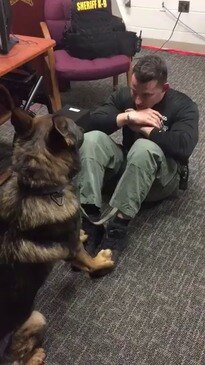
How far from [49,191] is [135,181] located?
1.91 ft

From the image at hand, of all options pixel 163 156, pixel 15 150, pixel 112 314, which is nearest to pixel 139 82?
pixel 163 156

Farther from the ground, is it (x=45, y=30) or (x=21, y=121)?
(x=21, y=121)

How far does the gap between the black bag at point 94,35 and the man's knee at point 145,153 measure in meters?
1.47

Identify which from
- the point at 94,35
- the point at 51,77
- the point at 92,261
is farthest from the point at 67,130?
the point at 94,35

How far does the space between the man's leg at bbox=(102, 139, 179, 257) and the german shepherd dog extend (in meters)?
0.44

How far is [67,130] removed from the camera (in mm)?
1203

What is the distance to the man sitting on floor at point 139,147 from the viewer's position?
5.68ft

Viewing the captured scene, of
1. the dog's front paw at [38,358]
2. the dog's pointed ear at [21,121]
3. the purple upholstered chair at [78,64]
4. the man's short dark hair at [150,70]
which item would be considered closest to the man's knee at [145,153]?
the man's short dark hair at [150,70]

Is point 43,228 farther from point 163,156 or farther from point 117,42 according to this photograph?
point 117,42

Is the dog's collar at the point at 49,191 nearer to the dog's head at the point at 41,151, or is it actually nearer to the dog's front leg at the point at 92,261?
the dog's head at the point at 41,151

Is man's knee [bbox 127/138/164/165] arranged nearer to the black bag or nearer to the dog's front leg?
the dog's front leg

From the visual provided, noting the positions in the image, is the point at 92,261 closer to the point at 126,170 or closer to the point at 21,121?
the point at 126,170

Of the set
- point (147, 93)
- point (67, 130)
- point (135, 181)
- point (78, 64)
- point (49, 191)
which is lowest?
point (135, 181)

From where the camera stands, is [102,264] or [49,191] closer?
[49,191]
